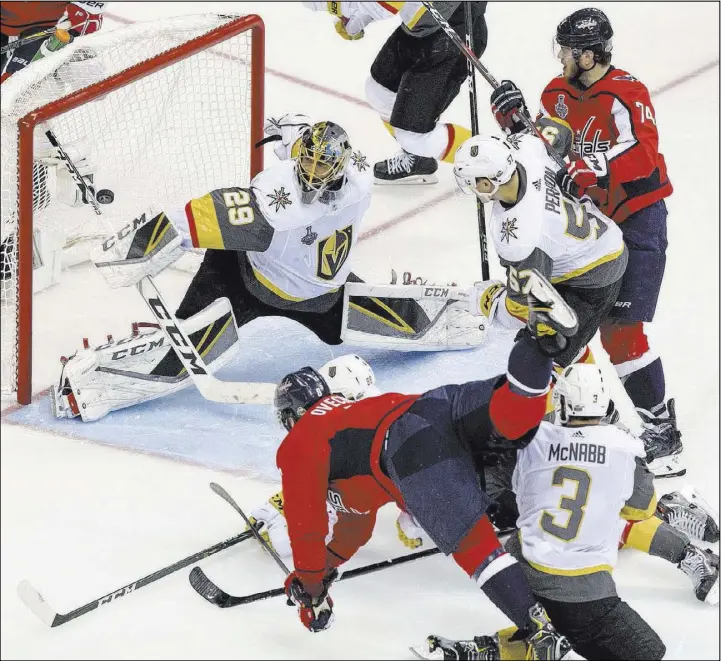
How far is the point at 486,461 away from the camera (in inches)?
132

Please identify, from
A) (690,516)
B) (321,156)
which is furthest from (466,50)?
(690,516)

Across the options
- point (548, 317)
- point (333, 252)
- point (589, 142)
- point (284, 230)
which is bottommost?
point (333, 252)

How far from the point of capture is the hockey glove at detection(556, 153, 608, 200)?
4086 mm

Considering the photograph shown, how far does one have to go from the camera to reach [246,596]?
140 inches

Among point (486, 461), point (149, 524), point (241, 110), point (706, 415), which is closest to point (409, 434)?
point (486, 461)

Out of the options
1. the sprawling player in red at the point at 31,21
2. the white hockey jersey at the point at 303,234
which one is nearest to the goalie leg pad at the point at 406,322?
the white hockey jersey at the point at 303,234

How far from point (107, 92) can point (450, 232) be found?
5.47 ft

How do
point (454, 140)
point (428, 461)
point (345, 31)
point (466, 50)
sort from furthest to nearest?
point (345, 31), point (454, 140), point (466, 50), point (428, 461)

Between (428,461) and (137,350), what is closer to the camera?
(428,461)

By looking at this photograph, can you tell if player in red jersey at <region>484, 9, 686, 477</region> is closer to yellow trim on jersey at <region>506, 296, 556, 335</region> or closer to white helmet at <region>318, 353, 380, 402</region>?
yellow trim on jersey at <region>506, 296, 556, 335</region>

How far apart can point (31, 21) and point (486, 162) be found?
6.88 feet

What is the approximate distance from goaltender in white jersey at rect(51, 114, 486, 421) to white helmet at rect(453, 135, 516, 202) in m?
0.37

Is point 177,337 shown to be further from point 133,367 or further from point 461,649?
point 461,649

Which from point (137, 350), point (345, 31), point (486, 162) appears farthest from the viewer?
point (345, 31)
